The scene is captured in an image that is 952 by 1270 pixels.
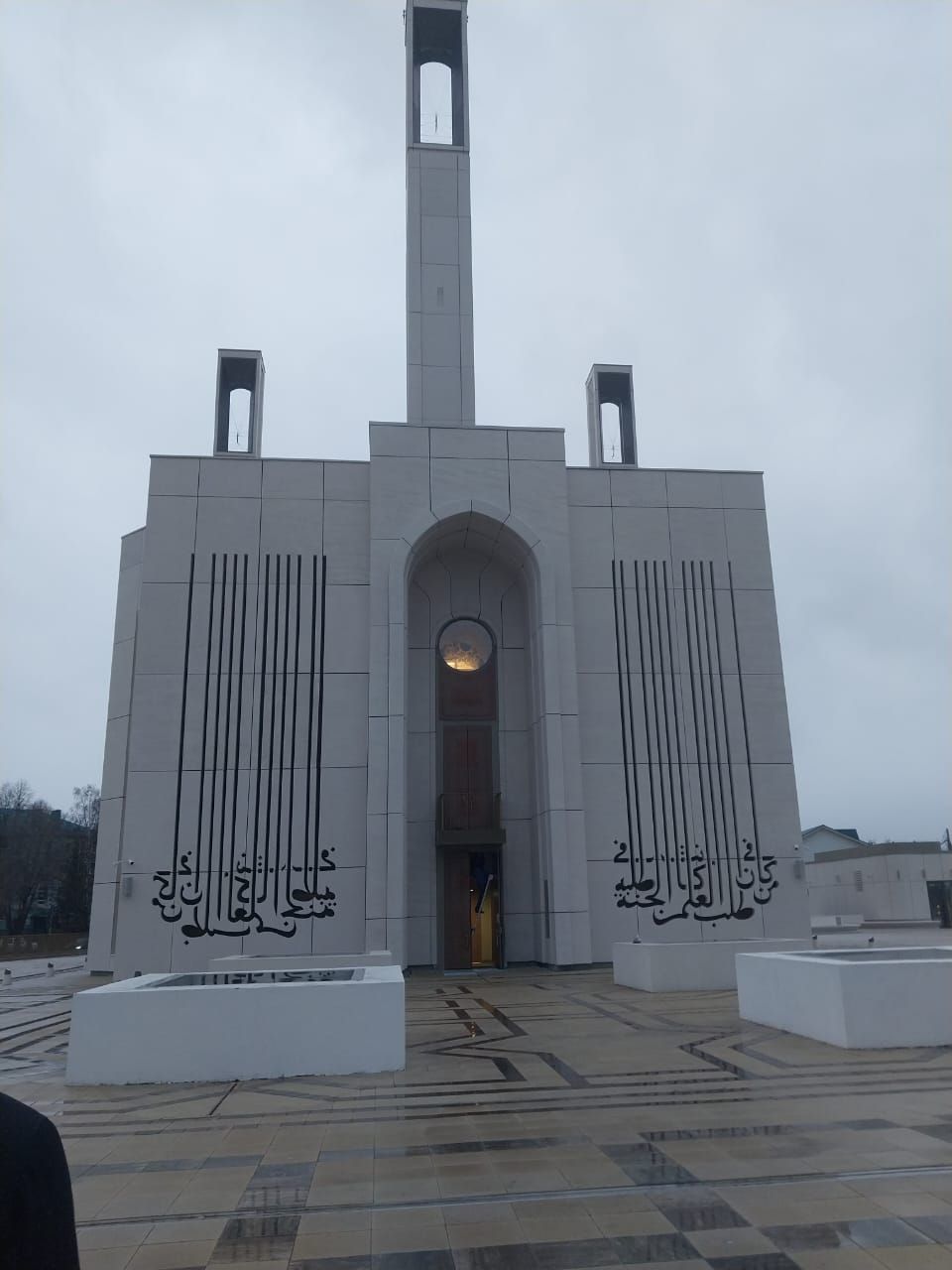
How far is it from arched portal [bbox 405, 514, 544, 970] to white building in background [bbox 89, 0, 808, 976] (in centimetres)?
7

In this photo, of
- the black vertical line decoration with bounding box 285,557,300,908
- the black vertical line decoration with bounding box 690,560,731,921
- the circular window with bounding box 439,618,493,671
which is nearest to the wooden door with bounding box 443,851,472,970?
the black vertical line decoration with bounding box 285,557,300,908

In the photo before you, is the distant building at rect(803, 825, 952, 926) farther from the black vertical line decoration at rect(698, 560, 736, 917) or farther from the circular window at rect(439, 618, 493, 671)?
the circular window at rect(439, 618, 493, 671)

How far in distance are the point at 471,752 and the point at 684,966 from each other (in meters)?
8.01

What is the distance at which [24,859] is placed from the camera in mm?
48500

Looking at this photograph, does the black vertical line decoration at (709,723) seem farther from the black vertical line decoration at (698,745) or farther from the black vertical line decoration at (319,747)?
the black vertical line decoration at (319,747)

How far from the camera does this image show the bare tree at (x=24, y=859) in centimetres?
4775

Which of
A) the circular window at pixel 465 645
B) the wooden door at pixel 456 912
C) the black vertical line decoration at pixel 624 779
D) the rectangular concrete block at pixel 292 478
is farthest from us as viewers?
the circular window at pixel 465 645

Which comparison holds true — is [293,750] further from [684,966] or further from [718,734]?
[718,734]

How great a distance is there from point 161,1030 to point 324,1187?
154 inches

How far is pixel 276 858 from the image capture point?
62.7 ft

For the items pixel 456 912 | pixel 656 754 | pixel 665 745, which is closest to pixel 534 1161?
pixel 456 912

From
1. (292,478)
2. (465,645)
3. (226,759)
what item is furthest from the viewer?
(465,645)

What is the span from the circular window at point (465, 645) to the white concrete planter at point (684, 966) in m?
8.54

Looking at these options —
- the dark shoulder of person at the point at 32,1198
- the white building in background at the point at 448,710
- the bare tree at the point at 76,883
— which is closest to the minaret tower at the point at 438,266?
the white building in background at the point at 448,710
